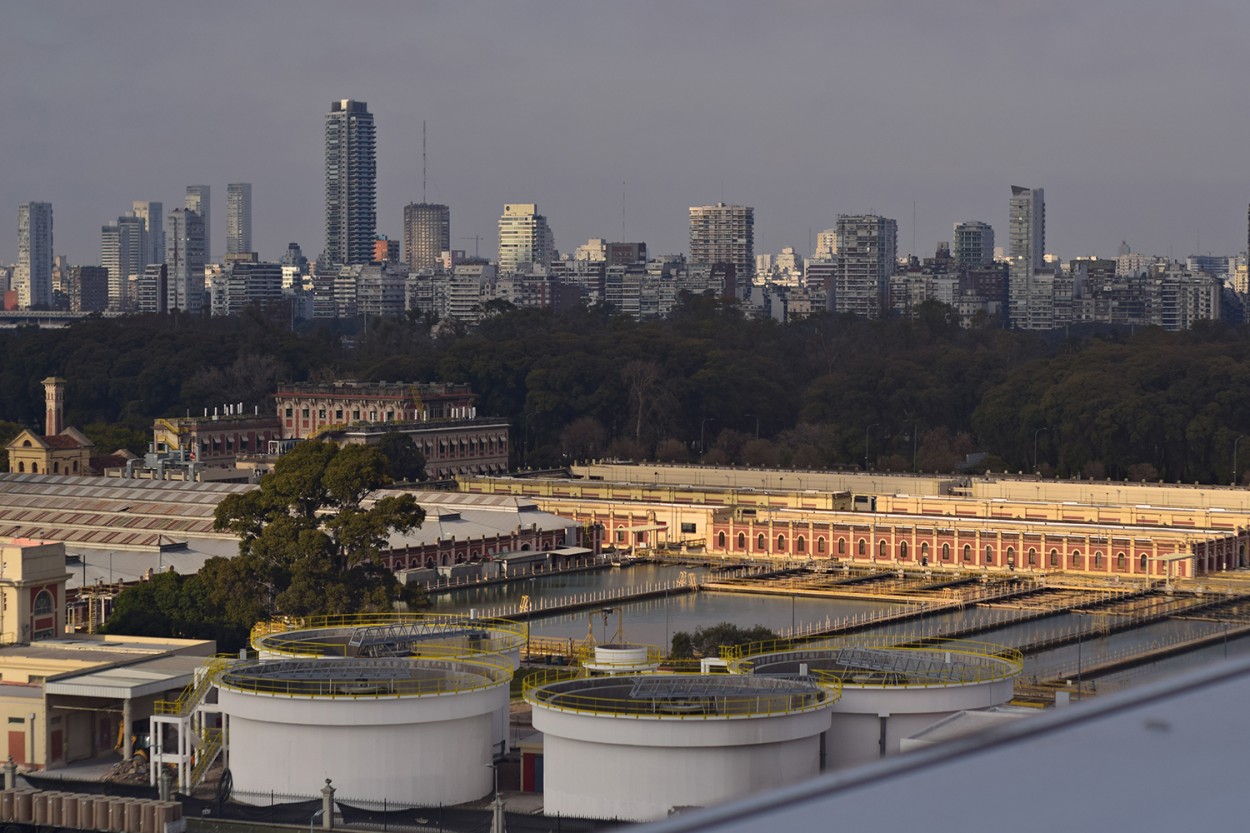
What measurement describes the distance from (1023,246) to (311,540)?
68702 mm

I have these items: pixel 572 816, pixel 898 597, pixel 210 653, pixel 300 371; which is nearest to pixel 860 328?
pixel 300 371

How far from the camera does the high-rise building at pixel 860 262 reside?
73.9 metres

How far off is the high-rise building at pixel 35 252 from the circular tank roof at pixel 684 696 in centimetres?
9834

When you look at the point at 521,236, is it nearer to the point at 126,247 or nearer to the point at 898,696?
the point at 126,247

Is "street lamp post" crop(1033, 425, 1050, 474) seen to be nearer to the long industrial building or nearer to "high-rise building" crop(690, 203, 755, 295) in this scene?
the long industrial building

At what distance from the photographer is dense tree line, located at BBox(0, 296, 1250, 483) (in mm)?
29766

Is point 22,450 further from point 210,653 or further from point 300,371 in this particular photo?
point 210,653

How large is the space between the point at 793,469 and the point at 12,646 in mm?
18660

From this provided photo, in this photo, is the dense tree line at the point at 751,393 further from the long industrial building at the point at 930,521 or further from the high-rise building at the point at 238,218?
Result: the high-rise building at the point at 238,218

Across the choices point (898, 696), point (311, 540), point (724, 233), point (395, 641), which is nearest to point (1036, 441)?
point (311, 540)

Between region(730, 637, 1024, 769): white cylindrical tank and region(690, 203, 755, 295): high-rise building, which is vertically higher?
region(690, 203, 755, 295): high-rise building

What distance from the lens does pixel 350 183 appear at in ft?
315

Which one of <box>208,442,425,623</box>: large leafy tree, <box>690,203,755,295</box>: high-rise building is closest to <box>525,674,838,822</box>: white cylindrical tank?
<box>208,442,425,623</box>: large leafy tree

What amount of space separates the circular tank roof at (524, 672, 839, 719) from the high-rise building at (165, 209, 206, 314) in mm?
84010
